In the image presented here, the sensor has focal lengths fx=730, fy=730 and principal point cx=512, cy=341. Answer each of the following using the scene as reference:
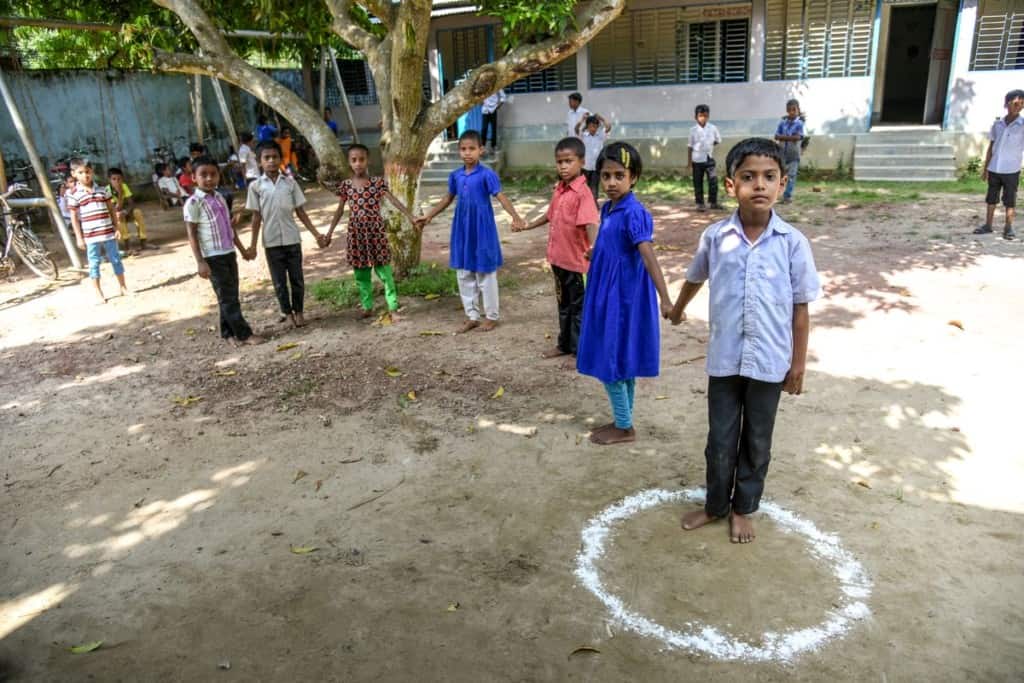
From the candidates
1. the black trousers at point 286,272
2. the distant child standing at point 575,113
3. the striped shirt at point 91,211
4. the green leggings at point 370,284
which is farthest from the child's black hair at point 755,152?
the distant child standing at point 575,113

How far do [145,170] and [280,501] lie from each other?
44.4ft

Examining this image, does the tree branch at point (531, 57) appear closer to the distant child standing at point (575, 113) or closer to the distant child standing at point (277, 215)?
the distant child standing at point (277, 215)

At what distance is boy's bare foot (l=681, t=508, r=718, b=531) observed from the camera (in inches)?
129

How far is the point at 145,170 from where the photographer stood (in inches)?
586

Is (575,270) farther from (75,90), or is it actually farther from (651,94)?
(75,90)

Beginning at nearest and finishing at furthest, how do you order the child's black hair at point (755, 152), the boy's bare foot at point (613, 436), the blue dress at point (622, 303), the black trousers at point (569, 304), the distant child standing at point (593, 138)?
the child's black hair at point (755, 152)
the blue dress at point (622, 303)
the boy's bare foot at point (613, 436)
the black trousers at point (569, 304)
the distant child standing at point (593, 138)

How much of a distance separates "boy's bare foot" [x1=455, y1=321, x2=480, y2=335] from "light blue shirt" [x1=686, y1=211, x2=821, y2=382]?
3239 millimetres

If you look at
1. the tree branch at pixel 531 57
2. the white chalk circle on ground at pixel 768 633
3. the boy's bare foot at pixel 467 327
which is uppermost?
the tree branch at pixel 531 57

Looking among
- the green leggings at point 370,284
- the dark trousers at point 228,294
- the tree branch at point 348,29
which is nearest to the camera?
the dark trousers at point 228,294

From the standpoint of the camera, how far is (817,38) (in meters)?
12.8

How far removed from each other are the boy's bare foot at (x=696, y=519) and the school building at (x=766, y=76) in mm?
11213

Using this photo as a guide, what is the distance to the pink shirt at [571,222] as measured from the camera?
4879 mm

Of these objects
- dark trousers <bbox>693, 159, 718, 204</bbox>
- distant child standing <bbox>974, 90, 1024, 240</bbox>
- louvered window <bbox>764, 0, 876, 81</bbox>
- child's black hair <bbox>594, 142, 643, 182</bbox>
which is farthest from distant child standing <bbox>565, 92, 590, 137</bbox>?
child's black hair <bbox>594, 142, 643, 182</bbox>

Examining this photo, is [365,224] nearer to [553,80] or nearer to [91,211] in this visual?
[91,211]
